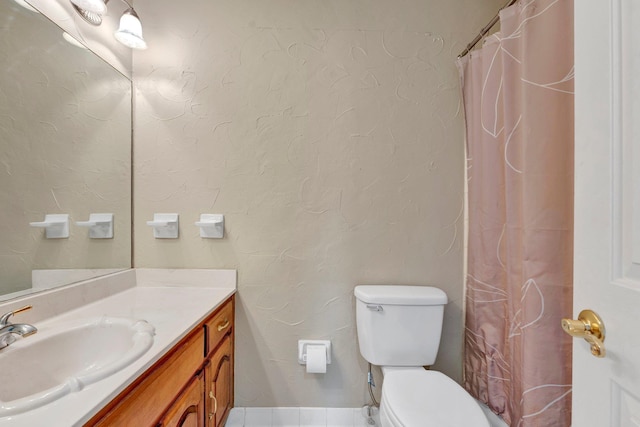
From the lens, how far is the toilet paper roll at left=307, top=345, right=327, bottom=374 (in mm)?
1263

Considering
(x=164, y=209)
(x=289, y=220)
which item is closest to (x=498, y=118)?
(x=289, y=220)

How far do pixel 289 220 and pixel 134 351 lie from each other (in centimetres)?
82

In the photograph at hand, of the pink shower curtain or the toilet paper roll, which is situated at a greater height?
A: the pink shower curtain

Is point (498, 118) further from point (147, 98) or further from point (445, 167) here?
point (147, 98)

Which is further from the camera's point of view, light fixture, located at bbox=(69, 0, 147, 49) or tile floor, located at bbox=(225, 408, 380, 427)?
tile floor, located at bbox=(225, 408, 380, 427)

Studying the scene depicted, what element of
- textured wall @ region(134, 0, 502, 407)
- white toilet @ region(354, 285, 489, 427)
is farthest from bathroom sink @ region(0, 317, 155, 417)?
white toilet @ region(354, 285, 489, 427)

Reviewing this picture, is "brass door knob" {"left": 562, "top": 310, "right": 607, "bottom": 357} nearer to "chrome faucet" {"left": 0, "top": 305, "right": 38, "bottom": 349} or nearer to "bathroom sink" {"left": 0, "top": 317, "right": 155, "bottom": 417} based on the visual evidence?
"bathroom sink" {"left": 0, "top": 317, "right": 155, "bottom": 417}

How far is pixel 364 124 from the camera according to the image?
135cm

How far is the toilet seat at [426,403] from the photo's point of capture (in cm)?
86

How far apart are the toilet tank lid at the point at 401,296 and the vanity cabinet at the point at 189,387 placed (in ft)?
2.17

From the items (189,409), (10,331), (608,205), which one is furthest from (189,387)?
(608,205)

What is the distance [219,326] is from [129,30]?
1.38 metres

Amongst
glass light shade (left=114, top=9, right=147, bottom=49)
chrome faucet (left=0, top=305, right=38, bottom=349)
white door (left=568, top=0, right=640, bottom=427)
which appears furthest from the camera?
glass light shade (left=114, top=9, right=147, bottom=49)

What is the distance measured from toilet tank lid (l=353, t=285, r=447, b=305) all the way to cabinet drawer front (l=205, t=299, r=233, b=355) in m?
0.63
